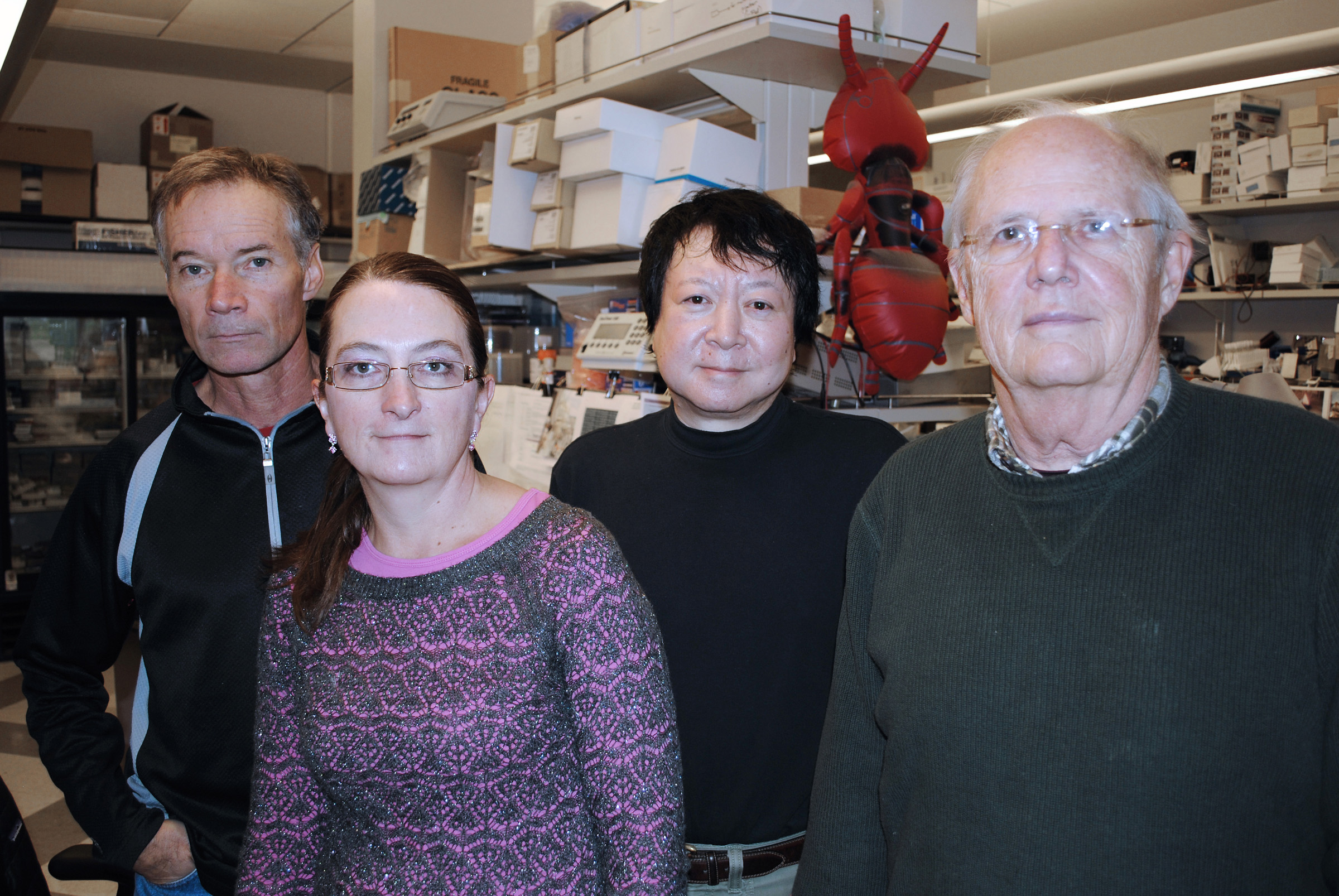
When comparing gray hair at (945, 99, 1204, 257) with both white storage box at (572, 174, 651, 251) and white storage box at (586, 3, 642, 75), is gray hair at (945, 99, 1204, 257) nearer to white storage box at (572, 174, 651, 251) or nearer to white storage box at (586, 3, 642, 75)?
white storage box at (572, 174, 651, 251)

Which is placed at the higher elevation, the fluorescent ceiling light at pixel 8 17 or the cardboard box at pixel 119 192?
the cardboard box at pixel 119 192

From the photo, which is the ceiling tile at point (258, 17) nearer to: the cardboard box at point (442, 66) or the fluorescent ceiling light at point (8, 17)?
the cardboard box at point (442, 66)

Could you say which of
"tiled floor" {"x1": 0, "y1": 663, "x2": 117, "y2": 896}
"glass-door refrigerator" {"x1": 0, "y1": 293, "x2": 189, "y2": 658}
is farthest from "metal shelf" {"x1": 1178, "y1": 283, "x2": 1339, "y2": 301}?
"glass-door refrigerator" {"x1": 0, "y1": 293, "x2": 189, "y2": 658}

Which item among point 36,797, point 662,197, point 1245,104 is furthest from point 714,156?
point 1245,104

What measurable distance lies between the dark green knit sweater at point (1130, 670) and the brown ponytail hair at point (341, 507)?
0.69 meters

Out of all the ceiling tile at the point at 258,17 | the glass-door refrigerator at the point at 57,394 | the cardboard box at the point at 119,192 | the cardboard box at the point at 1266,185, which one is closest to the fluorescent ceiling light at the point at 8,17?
the ceiling tile at the point at 258,17

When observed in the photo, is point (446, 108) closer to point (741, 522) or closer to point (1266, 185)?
point (741, 522)

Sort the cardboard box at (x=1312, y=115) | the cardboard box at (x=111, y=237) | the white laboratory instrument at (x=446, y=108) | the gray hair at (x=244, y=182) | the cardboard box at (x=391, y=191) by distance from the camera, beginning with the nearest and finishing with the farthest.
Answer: the gray hair at (x=244, y=182) → the white laboratory instrument at (x=446, y=108) → the cardboard box at (x=391, y=191) → the cardboard box at (x=1312, y=115) → the cardboard box at (x=111, y=237)

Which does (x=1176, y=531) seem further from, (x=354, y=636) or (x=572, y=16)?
(x=572, y=16)

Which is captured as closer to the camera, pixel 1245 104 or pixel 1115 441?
pixel 1115 441

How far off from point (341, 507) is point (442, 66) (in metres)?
3.58

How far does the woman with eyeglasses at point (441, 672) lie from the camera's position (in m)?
1.07

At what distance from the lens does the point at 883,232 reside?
2.23 metres

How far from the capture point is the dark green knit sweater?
90 cm
